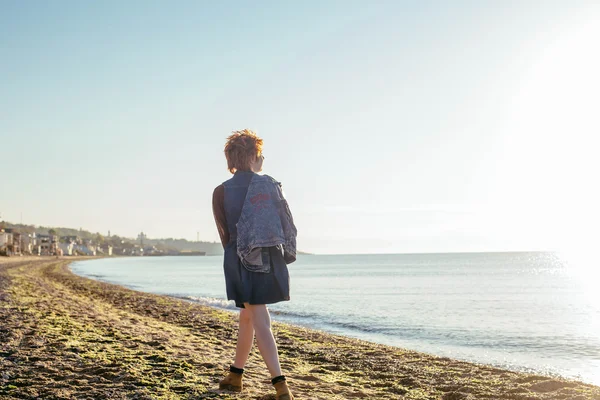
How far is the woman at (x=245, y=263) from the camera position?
13.7 ft

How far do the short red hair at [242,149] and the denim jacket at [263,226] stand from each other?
184 millimetres

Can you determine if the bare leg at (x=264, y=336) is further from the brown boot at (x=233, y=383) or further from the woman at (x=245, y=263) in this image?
the brown boot at (x=233, y=383)

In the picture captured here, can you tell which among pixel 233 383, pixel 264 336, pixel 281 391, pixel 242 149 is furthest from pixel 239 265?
pixel 233 383

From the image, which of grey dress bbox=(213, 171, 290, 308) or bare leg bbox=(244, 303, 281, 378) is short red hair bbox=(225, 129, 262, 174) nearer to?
grey dress bbox=(213, 171, 290, 308)

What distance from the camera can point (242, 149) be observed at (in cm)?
444

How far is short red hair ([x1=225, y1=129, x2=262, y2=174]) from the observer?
175 inches

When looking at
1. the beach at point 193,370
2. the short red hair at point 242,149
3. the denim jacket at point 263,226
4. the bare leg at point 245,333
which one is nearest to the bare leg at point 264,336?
the bare leg at point 245,333

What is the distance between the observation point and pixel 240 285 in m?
4.22

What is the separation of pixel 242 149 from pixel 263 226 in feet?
2.35

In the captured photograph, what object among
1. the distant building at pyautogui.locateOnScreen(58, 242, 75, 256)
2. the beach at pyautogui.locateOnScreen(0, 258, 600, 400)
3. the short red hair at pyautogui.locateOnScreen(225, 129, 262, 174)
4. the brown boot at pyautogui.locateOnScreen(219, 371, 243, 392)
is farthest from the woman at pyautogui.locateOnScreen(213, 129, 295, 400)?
the distant building at pyautogui.locateOnScreen(58, 242, 75, 256)

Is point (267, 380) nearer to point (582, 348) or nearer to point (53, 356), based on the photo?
point (53, 356)

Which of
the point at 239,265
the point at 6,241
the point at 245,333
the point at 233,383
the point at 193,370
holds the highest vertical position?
the point at 239,265

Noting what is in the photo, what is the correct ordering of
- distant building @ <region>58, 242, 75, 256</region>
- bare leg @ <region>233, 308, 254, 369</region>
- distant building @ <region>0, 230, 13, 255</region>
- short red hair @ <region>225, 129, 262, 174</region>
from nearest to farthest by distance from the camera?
short red hair @ <region>225, 129, 262, 174</region>, bare leg @ <region>233, 308, 254, 369</region>, distant building @ <region>0, 230, 13, 255</region>, distant building @ <region>58, 242, 75, 256</region>

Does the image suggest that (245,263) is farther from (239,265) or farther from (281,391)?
(281,391)
